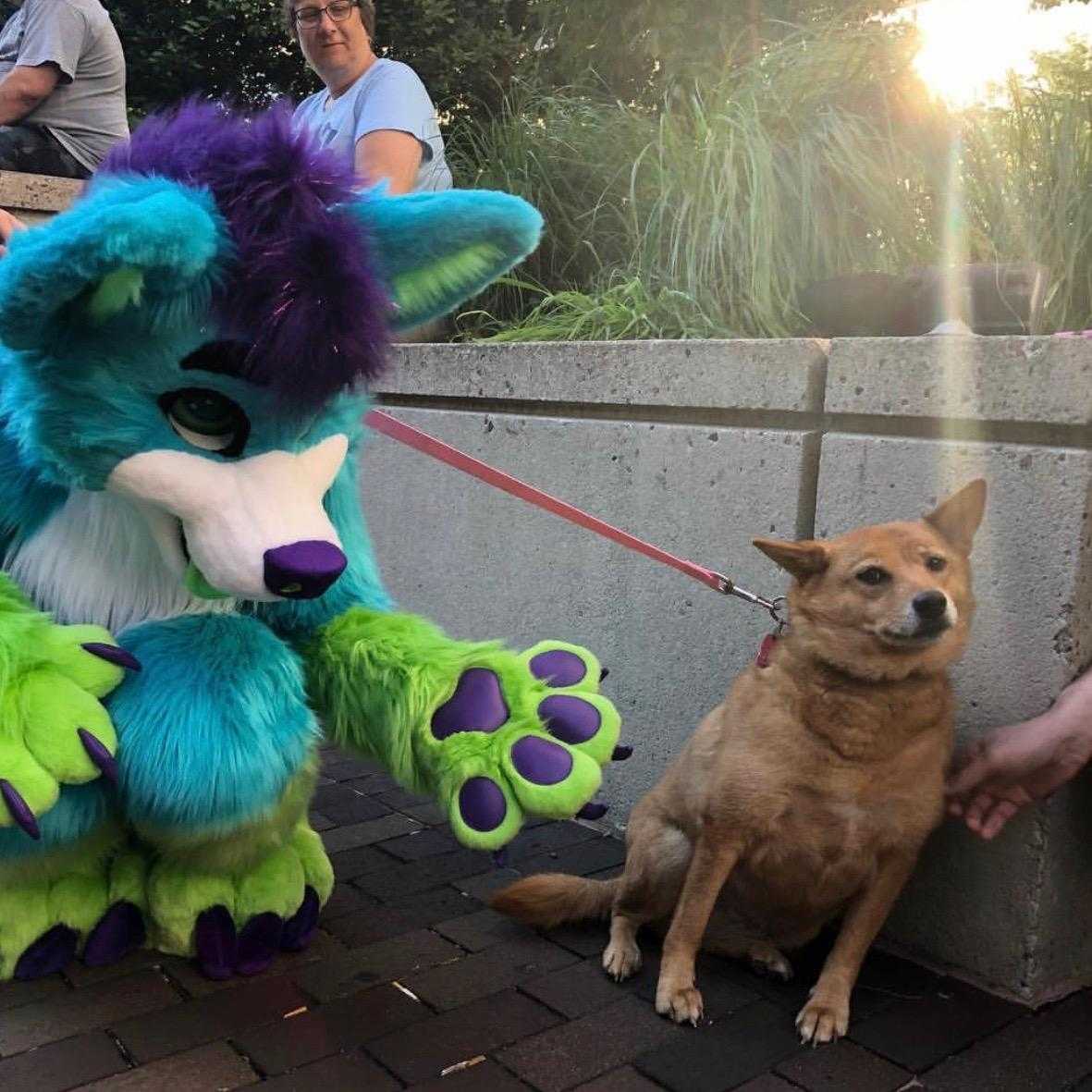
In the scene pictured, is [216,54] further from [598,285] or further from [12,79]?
[598,285]

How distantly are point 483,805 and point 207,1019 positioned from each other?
0.77 meters

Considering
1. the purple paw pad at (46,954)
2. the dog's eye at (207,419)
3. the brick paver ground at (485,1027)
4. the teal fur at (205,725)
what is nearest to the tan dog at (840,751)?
the brick paver ground at (485,1027)

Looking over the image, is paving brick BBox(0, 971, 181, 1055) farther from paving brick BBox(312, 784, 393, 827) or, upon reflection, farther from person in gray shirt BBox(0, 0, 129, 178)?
person in gray shirt BBox(0, 0, 129, 178)

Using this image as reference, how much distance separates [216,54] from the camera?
9.28 metres

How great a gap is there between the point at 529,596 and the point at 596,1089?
5.56 feet

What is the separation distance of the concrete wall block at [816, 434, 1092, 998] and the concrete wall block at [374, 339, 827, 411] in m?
0.33

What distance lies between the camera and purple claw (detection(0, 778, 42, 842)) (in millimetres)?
1715

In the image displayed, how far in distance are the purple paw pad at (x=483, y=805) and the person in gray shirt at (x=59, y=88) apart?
3795 mm

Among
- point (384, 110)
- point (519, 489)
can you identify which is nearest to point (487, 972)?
point (519, 489)

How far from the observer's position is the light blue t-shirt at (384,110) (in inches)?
145

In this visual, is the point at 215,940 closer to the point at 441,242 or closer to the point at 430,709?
the point at 430,709

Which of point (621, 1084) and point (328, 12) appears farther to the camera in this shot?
point (328, 12)

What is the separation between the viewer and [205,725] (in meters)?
1.94

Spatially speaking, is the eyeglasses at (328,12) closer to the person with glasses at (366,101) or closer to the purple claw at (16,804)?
the person with glasses at (366,101)
